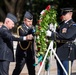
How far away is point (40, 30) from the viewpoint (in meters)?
6.96

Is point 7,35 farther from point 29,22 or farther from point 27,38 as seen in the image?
point 29,22

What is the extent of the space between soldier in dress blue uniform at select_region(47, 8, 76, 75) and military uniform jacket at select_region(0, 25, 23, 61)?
751mm

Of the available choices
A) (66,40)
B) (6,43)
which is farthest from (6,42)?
(66,40)

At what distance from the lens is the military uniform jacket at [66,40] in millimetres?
6746

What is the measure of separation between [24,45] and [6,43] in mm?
902

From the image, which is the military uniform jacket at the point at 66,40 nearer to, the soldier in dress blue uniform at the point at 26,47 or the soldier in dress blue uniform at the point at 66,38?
the soldier in dress blue uniform at the point at 66,38

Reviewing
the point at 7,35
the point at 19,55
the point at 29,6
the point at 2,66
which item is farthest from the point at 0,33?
the point at 29,6

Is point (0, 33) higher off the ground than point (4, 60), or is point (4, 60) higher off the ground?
point (0, 33)

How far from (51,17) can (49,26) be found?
204 millimetres

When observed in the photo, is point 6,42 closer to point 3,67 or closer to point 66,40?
point 3,67

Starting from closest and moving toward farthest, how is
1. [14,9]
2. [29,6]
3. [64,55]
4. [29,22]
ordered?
[64,55] < [29,22] < [14,9] < [29,6]

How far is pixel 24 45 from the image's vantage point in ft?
25.9

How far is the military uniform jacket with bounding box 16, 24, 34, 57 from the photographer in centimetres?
777

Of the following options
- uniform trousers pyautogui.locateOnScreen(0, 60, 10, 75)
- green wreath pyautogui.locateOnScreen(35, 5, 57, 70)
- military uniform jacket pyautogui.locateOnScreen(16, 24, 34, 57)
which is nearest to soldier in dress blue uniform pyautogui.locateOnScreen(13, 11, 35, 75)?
military uniform jacket pyautogui.locateOnScreen(16, 24, 34, 57)
